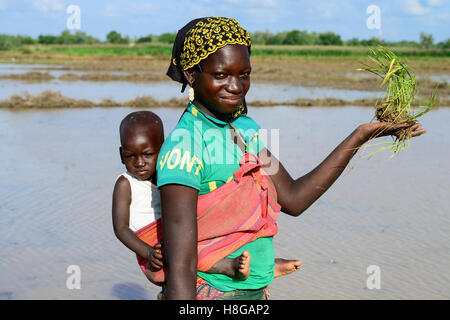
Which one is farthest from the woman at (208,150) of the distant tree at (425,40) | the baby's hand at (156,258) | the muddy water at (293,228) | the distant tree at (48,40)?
the distant tree at (48,40)

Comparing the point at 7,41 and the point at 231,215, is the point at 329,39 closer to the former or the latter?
the point at 7,41

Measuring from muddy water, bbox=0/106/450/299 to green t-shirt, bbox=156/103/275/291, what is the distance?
2.99 m

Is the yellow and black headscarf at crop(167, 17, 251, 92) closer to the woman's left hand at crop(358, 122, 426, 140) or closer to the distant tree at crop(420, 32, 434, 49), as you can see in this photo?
the woman's left hand at crop(358, 122, 426, 140)

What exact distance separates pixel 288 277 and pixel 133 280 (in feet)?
4.28

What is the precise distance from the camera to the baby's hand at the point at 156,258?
71.1 inches

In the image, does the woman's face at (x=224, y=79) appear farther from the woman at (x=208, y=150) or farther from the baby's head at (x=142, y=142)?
the baby's head at (x=142, y=142)

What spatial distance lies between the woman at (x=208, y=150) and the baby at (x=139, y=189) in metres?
0.19

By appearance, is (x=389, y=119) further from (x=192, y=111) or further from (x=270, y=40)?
(x=270, y=40)

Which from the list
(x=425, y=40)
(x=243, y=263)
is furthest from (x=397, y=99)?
(x=425, y=40)

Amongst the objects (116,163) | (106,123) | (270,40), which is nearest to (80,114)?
(106,123)

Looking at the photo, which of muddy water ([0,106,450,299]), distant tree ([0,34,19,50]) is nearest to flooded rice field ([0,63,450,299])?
muddy water ([0,106,450,299])

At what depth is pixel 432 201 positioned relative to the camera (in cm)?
693

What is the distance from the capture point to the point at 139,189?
2.10 m

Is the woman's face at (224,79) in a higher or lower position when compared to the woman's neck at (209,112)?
higher
